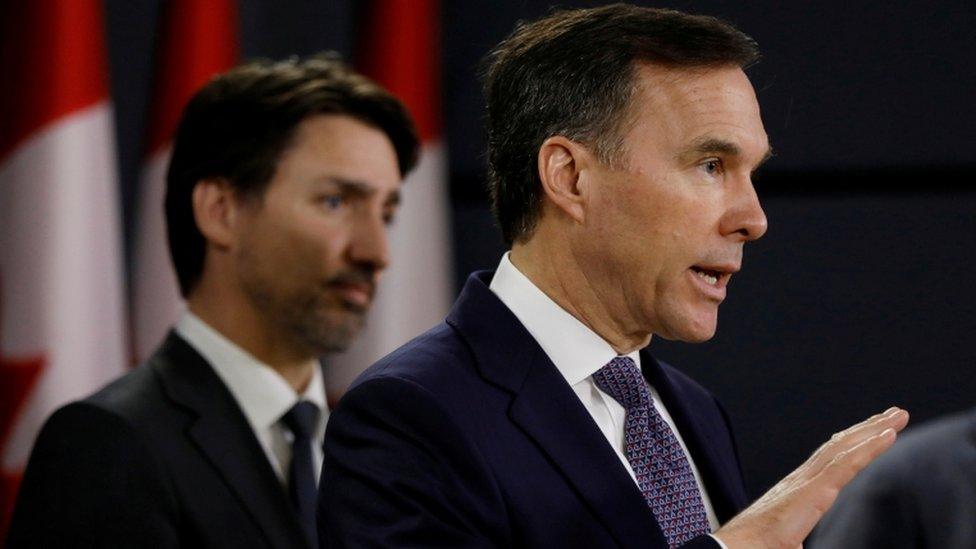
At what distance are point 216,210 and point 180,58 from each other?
1.44 feet

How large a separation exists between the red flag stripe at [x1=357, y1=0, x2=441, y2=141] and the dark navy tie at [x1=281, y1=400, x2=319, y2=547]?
A: 72 cm

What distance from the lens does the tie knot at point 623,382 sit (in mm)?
1019

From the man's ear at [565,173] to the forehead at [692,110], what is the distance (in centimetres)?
5

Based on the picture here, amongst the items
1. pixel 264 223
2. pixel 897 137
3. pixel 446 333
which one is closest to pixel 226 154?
pixel 264 223

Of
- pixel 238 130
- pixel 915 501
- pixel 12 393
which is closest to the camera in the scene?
pixel 915 501

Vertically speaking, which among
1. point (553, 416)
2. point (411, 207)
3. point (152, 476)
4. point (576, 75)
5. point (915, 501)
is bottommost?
point (915, 501)

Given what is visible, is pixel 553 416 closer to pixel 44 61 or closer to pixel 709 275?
pixel 709 275

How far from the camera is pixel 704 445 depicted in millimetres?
1089

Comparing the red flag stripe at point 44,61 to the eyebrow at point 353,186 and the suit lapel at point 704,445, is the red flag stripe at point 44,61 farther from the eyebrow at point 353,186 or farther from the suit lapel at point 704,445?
the suit lapel at point 704,445

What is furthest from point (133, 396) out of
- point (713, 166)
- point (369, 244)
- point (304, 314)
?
point (713, 166)

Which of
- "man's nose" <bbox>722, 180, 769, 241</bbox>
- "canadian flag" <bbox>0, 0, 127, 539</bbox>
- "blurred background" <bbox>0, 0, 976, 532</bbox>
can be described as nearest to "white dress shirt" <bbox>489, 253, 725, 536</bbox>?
"man's nose" <bbox>722, 180, 769, 241</bbox>

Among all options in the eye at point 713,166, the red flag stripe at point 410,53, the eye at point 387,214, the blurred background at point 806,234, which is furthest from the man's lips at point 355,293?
the eye at point 713,166

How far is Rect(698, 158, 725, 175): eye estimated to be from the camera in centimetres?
98

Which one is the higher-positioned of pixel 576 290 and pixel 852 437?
pixel 576 290
